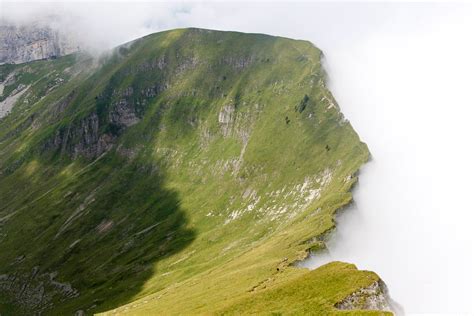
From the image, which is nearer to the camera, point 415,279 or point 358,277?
point 358,277

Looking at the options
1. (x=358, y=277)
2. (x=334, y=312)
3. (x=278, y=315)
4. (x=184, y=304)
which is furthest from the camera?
(x=184, y=304)

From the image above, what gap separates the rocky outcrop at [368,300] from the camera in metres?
78.1

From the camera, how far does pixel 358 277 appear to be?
279ft

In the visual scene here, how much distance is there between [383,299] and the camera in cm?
8131

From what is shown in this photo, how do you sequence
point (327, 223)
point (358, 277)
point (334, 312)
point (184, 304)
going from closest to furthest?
point (334, 312) < point (358, 277) < point (184, 304) < point (327, 223)

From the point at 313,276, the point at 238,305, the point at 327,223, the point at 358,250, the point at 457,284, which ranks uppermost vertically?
the point at 313,276

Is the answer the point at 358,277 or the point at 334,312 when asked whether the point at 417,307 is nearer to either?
the point at 358,277

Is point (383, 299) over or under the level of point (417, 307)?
over

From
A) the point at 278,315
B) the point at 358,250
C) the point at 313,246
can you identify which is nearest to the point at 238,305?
the point at 278,315

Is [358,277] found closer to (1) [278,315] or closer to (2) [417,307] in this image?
(1) [278,315]

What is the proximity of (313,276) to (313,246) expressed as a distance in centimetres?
6641

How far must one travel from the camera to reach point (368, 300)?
261 feet

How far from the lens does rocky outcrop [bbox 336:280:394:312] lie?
78125 mm

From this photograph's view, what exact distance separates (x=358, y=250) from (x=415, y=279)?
26.9 meters
